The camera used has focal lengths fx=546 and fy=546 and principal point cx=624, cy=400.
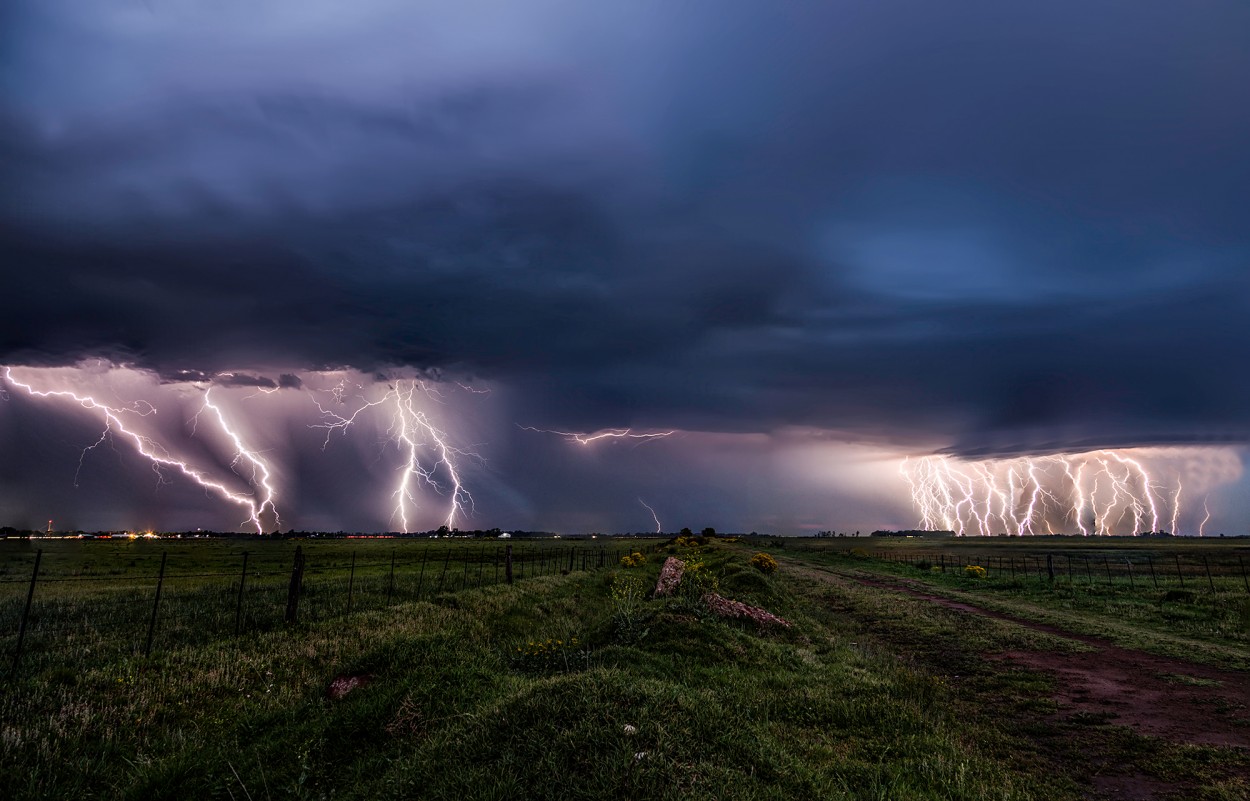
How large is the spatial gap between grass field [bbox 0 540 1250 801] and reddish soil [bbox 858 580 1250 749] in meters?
0.44

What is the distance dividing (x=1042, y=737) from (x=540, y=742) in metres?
9.57

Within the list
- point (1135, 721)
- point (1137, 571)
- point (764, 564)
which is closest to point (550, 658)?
point (1135, 721)

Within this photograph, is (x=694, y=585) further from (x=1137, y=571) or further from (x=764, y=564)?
(x=1137, y=571)

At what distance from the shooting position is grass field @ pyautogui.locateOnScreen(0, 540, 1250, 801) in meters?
6.40

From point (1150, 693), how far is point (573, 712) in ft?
45.8

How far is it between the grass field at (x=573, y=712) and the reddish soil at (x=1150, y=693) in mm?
436

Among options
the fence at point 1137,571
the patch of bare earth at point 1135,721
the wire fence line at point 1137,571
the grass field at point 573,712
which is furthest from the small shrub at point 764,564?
the patch of bare earth at point 1135,721

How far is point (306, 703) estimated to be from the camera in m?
10.2

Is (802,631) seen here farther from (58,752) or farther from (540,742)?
(58,752)

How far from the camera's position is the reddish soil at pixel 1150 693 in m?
10.1

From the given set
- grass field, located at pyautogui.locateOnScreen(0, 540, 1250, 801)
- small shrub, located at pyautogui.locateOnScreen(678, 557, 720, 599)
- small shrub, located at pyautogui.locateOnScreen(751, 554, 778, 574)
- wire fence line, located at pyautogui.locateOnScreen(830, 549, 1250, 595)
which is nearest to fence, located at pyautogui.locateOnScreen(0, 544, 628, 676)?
grass field, located at pyautogui.locateOnScreen(0, 540, 1250, 801)

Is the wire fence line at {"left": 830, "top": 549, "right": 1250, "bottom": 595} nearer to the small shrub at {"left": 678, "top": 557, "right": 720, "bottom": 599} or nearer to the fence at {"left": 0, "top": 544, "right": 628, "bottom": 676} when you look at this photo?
the small shrub at {"left": 678, "top": 557, "right": 720, "bottom": 599}

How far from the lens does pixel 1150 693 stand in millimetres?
12344

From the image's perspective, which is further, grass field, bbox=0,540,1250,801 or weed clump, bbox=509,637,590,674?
weed clump, bbox=509,637,590,674
